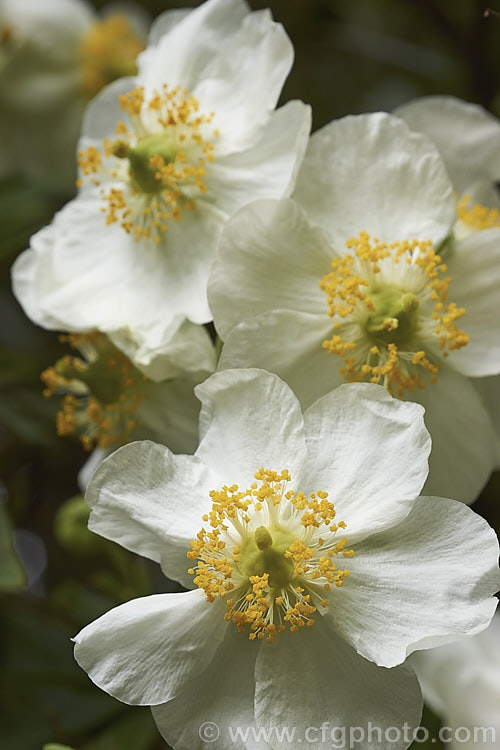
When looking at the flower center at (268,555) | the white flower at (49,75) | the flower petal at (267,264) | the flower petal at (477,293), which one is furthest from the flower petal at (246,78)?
the white flower at (49,75)

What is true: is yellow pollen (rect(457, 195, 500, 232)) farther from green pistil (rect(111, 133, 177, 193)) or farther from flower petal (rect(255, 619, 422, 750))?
flower petal (rect(255, 619, 422, 750))

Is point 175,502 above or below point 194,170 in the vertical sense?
below

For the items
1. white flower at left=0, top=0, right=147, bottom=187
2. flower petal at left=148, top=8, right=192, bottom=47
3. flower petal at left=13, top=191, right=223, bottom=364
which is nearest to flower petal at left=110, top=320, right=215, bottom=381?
flower petal at left=13, top=191, right=223, bottom=364

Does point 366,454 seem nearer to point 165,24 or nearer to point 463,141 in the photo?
point 463,141

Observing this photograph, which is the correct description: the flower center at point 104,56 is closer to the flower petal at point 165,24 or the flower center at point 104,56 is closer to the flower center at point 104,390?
the flower petal at point 165,24

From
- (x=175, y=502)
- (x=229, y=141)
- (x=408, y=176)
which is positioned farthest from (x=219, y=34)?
(x=175, y=502)

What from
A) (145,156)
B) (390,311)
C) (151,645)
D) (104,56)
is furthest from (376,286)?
(104,56)

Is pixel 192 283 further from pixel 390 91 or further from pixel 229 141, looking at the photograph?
pixel 390 91
